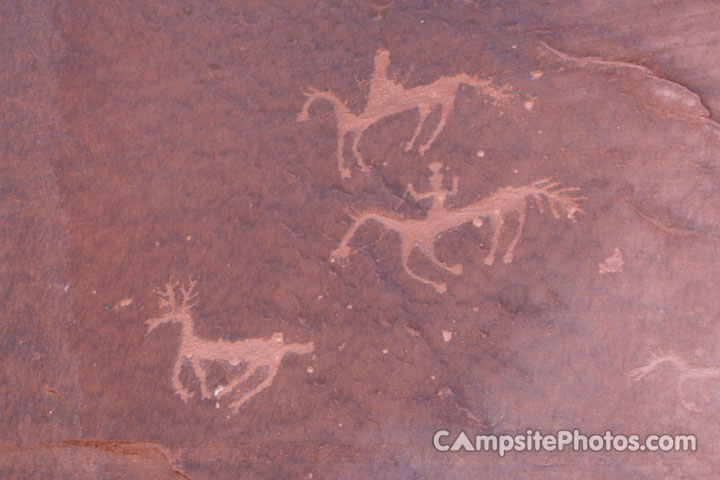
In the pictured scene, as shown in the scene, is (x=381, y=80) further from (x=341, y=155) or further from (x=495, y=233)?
(x=495, y=233)

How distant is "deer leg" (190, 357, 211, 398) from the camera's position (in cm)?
179

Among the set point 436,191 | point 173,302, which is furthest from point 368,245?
point 173,302

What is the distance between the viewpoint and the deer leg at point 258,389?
1786 millimetres

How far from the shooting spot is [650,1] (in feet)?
5.95

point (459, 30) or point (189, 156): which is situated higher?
point (459, 30)

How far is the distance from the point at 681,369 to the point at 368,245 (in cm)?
132

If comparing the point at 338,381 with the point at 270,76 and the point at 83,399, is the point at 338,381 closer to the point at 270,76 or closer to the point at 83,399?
the point at 83,399

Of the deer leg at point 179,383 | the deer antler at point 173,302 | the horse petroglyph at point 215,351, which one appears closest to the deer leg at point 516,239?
the horse petroglyph at point 215,351

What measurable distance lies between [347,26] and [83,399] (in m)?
1.90

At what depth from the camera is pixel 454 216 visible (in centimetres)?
180

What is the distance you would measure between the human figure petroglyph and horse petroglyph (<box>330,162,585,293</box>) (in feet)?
2.14

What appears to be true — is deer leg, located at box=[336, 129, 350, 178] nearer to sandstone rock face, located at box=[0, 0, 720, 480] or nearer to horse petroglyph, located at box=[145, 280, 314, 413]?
sandstone rock face, located at box=[0, 0, 720, 480]

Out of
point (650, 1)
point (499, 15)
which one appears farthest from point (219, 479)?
point (650, 1)

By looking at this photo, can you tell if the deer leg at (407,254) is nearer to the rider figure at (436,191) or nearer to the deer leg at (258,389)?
the rider figure at (436,191)
